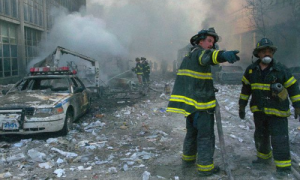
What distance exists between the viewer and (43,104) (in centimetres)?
494

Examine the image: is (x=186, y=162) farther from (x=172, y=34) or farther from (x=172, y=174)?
(x=172, y=34)

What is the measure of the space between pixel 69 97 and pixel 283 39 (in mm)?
21411

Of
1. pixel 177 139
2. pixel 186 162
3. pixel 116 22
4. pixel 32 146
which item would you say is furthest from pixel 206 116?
pixel 116 22

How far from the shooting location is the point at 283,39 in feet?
71.0

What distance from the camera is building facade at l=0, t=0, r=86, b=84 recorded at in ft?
44.7

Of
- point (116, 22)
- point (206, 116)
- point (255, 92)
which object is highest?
point (116, 22)

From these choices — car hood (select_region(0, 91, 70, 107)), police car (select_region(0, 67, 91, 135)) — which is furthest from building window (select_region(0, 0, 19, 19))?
car hood (select_region(0, 91, 70, 107))

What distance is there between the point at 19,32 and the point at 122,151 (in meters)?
14.0

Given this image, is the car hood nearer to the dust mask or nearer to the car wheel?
the car wheel

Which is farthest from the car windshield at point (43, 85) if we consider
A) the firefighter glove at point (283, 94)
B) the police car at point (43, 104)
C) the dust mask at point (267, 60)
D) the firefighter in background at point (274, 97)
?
the firefighter glove at point (283, 94)

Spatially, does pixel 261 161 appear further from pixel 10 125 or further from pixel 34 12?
pixel 34 12

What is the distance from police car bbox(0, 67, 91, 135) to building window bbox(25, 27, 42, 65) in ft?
38.1

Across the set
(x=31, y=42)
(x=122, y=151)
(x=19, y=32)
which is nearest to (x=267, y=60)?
(x=122, y=151)

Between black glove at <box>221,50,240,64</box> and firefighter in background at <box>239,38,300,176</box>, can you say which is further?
firefighter in background at <box>239,38,300,176</box>
